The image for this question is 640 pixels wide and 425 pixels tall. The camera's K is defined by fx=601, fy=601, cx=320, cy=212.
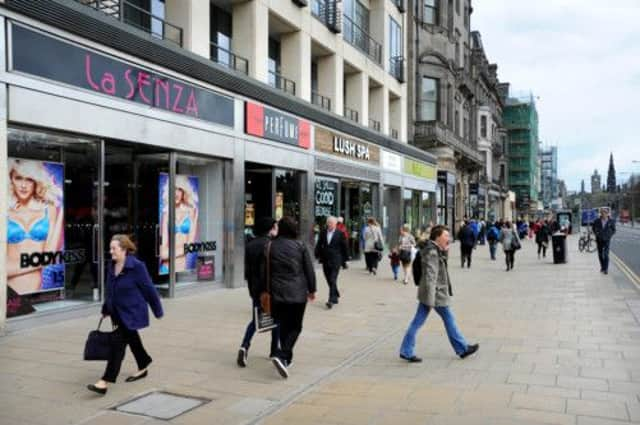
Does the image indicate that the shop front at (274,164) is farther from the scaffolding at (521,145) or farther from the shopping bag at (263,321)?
the scaffolding at (521,145)

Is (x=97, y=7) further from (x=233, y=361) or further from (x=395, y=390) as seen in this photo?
(x=395, y=390)

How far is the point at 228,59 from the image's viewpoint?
14.8m

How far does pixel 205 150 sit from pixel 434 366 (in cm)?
730

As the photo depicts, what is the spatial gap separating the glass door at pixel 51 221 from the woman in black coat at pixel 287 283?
435cm

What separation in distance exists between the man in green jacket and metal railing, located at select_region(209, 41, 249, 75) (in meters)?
9.06

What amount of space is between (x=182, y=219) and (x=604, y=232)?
11.6 metres

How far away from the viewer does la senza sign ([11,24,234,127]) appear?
325 inches

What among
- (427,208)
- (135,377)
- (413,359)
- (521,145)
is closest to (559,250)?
(427,208)

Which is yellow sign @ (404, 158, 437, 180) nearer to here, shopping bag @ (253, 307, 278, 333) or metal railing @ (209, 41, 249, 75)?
metal railing @ (209, 41, 249, 75)

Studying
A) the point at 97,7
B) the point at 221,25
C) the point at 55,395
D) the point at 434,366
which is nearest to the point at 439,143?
the point at 221,25

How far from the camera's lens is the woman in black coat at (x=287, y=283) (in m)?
6.11

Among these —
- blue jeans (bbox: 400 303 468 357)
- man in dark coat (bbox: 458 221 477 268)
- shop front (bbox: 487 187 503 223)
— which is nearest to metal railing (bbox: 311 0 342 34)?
man in dark coat (bbox: 458 221 477 268)

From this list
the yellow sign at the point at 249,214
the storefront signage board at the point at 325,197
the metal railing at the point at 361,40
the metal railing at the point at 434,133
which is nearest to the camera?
the yellow sign at the point at 249,214

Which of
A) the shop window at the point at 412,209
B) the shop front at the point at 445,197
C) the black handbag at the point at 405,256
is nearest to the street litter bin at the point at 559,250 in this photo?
the shop window at the point at 412,209
